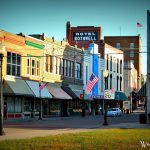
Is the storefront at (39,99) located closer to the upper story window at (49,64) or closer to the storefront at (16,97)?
the storefront at (16,97)

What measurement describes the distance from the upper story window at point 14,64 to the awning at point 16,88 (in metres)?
0.94

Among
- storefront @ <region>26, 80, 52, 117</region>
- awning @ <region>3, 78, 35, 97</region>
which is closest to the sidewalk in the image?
awning @ <region>3, 78, 35, 97</region>

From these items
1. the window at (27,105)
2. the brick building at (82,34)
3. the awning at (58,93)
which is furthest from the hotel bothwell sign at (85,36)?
the window at (27,105)

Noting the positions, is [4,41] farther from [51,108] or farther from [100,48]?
[100,48]

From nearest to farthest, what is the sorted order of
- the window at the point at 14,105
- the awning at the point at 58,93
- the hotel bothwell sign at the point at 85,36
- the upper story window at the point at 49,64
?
1. the window at the point at 14,105
2. the awning at the point at 58,93
3. the upper story window at the point at 49,64
4. the hotel bothwell sign at the point at 85,36

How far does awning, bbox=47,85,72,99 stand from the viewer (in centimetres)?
6147

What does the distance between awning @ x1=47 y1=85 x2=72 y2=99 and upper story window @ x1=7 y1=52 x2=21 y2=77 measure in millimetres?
7988

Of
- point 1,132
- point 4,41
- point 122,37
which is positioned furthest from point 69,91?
point 122,37

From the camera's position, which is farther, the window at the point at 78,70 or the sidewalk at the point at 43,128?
the window at the point at 78,70

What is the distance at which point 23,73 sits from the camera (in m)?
55.6

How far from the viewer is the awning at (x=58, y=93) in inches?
2420

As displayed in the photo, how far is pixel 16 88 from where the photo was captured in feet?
170

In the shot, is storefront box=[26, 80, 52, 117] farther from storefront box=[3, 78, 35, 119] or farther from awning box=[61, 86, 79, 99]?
awning box=[61, 86, 79, 99]

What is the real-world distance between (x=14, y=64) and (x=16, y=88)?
3.39 meters
